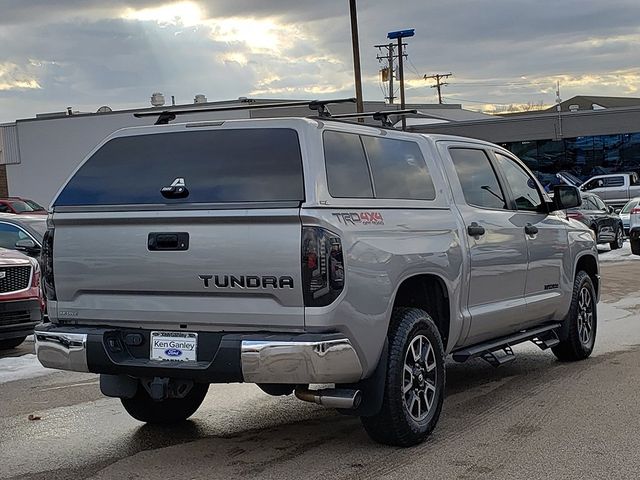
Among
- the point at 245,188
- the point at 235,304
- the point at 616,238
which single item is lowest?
the point at 616,238

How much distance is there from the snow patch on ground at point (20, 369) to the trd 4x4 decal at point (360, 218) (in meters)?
4.71

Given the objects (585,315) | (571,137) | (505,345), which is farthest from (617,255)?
(571,137)

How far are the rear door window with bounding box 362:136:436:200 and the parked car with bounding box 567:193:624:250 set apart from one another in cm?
1753

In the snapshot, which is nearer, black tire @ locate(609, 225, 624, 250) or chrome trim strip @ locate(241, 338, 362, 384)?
chrome trim strip @ locate(241, 338, 362, 384)

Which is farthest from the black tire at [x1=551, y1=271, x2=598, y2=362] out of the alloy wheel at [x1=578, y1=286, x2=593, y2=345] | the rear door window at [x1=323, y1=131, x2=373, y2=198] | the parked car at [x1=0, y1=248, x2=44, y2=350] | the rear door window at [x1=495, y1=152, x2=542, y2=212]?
the parked car at [x1=0, y1=248, x2=44, y2=350]

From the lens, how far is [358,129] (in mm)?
6258

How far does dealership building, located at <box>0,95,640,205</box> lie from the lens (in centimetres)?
4506

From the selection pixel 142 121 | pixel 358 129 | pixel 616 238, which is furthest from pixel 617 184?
pixel 358 129

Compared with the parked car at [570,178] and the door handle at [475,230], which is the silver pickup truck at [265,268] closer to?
the door handle at [475,230]

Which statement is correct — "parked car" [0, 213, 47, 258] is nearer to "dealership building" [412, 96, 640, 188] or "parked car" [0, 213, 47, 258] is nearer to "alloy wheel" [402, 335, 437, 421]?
"alloy wheel" [402, 335, 437, 421]

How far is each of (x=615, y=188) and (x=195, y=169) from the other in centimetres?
3162

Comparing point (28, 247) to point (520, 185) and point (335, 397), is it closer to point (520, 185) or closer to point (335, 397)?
point (520, 185)

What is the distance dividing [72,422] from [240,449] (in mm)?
1690

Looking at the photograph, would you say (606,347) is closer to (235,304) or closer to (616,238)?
(235,304)
